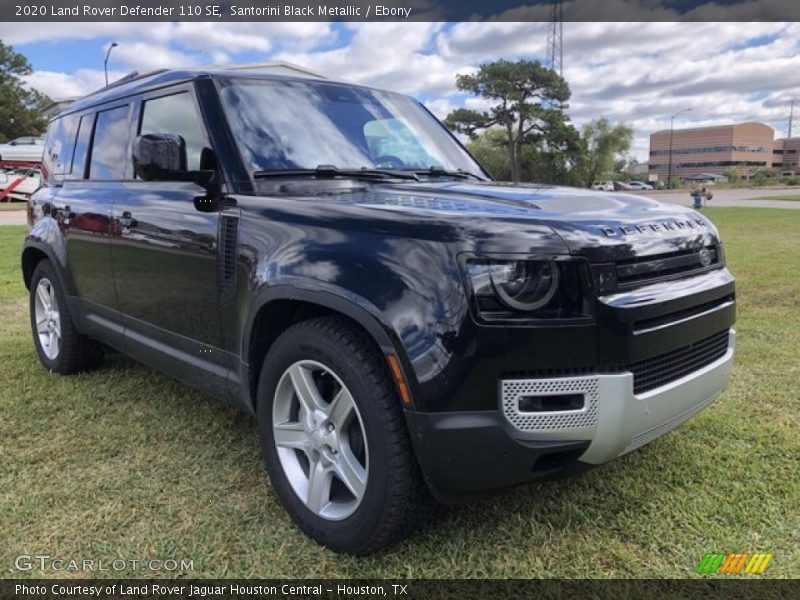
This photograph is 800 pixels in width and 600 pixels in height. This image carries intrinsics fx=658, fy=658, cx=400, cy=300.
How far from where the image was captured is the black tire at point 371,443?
2.21 metres

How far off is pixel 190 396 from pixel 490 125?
54.8 m

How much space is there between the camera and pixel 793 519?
2.66m

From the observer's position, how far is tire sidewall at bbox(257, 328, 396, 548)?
87.7 inches

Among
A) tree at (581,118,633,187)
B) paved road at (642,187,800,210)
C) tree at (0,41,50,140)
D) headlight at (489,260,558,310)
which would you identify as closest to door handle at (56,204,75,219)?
headlight at (489,260,558,310)

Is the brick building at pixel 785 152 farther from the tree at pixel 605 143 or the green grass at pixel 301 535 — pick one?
the green grass at pixel 301 535

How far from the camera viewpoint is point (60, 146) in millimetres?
4773

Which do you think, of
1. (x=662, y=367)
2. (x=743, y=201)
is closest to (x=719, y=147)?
(x=743, y=201)

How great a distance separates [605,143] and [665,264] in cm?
7339

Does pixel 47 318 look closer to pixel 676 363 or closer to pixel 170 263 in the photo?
pixel 170 263

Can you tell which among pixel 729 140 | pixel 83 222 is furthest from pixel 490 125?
pixel 729 140

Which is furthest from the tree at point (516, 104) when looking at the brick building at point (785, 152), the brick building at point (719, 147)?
the brick building at point (785, 152)

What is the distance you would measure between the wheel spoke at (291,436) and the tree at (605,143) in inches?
2696

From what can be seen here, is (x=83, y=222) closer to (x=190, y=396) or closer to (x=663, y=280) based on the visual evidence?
(x=190, y=396)

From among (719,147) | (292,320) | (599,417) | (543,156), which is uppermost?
(719,147)
